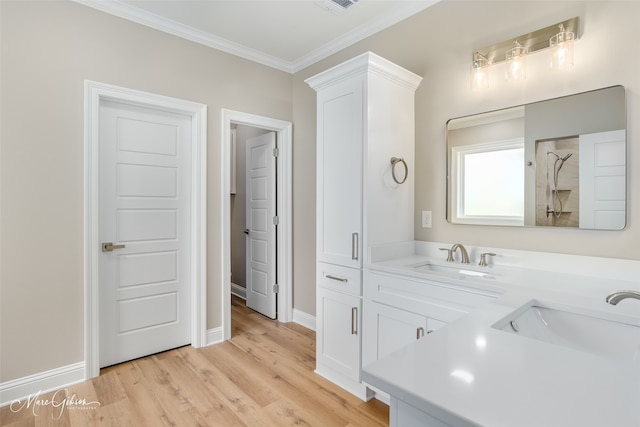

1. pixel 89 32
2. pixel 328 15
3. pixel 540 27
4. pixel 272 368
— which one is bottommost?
pixel 272 368

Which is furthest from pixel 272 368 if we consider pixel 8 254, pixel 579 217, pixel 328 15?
pixel 328 15

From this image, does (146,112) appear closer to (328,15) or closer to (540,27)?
(328,15)

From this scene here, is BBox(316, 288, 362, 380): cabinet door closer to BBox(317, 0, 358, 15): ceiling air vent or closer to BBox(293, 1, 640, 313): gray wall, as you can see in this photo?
BBox(293, 1, 640, 313): gray wall

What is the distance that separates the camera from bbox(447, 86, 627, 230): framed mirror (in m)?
1.68

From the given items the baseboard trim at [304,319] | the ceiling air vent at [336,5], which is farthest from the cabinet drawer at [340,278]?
the ceiling air vent at [336,5]

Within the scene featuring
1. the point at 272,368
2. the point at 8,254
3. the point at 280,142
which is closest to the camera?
the point at 8,254

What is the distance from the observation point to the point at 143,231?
2.71 metres

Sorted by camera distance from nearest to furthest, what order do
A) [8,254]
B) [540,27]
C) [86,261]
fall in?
[540,27] < [8,254] < [86,261]

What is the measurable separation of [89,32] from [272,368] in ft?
9.39

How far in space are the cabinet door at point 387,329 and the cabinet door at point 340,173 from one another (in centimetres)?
34

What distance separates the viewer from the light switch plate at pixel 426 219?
2.43 metres

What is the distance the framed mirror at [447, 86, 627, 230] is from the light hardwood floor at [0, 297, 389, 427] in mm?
1485

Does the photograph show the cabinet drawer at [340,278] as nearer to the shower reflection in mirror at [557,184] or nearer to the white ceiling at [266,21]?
the shower reflection in mirror at [557,184]

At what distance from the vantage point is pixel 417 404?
24.7 inches
